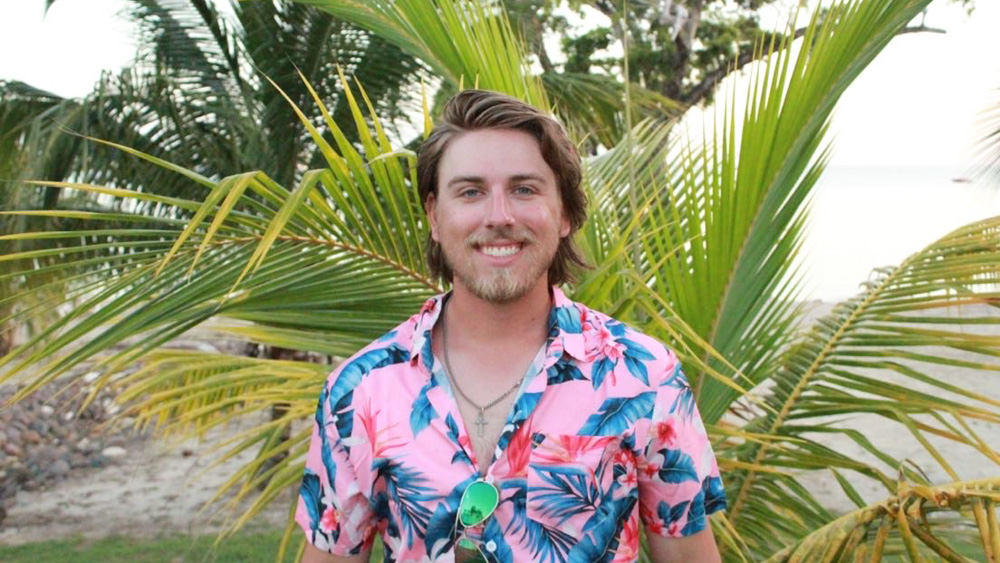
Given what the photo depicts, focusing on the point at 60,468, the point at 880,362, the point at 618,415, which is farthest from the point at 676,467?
the point at 60,468

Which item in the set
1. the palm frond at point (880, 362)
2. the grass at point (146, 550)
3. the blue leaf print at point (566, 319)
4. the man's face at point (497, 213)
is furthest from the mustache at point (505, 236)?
the grass at point (146, 550)

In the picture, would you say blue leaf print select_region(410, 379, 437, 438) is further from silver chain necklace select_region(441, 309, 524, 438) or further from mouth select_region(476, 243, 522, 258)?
mouth select_region(476, 243, 522, 258)

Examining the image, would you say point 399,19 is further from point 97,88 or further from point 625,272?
point 97,88

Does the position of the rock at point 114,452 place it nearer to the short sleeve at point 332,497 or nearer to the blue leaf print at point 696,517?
the short sleeve at point 332,497

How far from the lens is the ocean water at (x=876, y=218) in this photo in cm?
700

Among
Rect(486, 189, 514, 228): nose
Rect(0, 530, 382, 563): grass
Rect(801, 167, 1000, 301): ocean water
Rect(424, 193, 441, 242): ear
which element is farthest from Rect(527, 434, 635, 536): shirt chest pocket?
Rect(0, 530, 382, 563): grass

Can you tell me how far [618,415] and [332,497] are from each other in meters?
0.46

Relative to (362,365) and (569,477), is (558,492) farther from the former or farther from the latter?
(362,365)

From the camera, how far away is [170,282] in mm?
2004

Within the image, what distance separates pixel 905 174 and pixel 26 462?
100536 mm

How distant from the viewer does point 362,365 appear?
1.58 metres

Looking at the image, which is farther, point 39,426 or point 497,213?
point 39,426

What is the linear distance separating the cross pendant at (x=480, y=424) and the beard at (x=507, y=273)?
0.58ft

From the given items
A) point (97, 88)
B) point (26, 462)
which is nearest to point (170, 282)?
point (97, 88)
